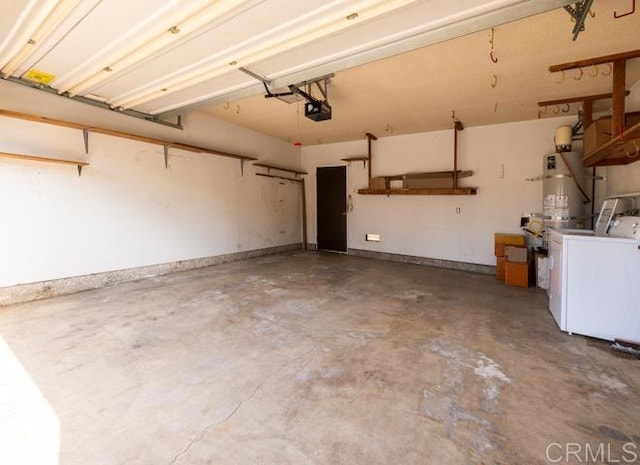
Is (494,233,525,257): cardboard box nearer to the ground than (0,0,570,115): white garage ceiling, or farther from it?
nearer to the ground

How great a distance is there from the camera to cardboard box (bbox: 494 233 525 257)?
4.77 metres

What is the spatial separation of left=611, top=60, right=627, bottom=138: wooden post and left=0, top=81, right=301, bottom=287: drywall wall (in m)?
5.55

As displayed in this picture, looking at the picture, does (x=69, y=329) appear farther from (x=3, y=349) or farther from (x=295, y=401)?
(x=295, y=401)

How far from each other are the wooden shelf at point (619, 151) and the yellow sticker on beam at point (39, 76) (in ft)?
18.1

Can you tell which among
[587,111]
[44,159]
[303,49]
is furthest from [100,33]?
[587,111]

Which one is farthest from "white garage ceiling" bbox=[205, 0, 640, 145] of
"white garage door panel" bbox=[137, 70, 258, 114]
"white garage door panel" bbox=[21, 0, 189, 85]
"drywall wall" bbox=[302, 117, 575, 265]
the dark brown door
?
"white garage door panel" bbox=[21, 0, 189, 85]

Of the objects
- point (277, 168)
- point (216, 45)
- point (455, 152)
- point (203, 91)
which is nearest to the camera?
point (216, 45)

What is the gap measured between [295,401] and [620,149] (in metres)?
4.06

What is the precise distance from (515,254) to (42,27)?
19.4 feet

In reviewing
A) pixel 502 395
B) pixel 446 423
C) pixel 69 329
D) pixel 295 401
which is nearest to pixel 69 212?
pixel 69 329

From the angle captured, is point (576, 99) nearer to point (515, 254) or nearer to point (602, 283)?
point (515, 254)

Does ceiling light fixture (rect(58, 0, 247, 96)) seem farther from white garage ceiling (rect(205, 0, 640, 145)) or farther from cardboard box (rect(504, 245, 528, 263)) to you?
cardboard box (rect(504, 245, 528, 263))

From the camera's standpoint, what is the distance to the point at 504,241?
4855mm

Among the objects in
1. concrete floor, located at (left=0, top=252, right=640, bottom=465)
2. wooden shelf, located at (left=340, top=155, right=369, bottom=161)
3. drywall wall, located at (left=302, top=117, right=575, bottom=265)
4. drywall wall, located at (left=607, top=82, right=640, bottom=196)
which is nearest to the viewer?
concrete floor, located at (left=0, top=252, right=640, bottom=465)
